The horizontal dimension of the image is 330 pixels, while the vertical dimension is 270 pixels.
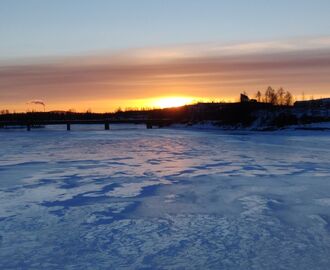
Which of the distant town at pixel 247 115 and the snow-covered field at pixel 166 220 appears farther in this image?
the distant town at pixel 247 115

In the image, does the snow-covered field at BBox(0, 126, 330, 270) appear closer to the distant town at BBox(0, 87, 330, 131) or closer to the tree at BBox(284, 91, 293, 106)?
the distant town at BBox(0, 87, 330, 131)

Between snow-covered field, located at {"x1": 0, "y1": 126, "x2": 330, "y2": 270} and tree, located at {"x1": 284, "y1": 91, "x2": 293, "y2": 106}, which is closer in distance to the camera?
snow-covered field, located at {"x1": 0, "y1": 126, "x2": 330, "y2": 270}

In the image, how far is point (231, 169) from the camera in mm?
18734

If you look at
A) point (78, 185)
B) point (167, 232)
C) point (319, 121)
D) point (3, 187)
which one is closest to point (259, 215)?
point (167, 232)

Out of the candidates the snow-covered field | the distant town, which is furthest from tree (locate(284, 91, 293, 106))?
the snow-covered field

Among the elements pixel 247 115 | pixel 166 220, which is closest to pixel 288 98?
pixel 247 115

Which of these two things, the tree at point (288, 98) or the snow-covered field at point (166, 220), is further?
the tree at point (288, 98)

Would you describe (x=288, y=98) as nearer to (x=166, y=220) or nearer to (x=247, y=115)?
(x=247, y=115)

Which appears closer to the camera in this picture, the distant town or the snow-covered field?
the snow-covered field

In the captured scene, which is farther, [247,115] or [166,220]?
[247,115]

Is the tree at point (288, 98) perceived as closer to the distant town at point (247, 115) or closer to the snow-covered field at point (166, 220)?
the distant town at point (247, 115)

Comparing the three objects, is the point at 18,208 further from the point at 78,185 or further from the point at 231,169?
the point at 231,169

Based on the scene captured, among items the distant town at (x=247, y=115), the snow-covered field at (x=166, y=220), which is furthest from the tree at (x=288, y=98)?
the snow-covered field at (x=166, y=220)

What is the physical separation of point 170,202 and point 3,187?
5786 mm
